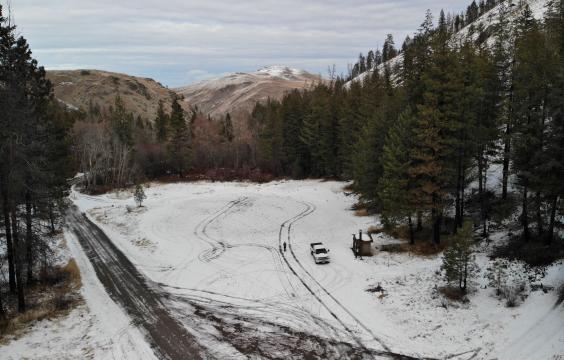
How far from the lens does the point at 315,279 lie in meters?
26.2

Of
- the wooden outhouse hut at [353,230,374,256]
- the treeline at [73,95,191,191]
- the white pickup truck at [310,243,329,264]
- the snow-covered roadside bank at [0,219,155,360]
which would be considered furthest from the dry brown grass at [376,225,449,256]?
the treeline at [73,95,191,191]

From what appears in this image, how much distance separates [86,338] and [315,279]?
1416 centimetres

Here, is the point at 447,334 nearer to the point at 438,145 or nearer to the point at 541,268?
the point at 541,268

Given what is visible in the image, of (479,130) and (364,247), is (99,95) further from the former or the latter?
(479,130)

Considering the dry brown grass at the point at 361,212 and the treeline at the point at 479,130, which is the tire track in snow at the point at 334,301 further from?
the dry brown grass at the point at 361,212

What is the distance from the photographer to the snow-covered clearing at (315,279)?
17.7 meters

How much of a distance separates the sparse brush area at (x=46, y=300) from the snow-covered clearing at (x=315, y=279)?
1.24 meters

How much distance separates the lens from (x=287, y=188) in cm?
6028

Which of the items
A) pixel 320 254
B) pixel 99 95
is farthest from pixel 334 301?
pixel 99 95

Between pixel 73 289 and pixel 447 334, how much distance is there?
23.4 m

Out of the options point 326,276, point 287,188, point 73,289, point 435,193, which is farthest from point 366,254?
point 287,188

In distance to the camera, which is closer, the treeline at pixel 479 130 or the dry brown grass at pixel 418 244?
the treeline at pixel 479 130

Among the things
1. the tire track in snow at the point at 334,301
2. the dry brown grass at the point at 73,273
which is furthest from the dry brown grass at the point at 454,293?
the dry brown grass at the point at 73,273

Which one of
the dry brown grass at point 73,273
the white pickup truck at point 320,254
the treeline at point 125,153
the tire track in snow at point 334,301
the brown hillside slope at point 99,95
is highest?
the brown hillside slope at point 99,95
